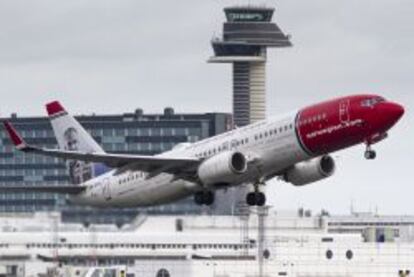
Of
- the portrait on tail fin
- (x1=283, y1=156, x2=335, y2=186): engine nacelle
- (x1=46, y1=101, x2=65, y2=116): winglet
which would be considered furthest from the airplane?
(x1=46, y1=101, x2=65, y2=116): winglet

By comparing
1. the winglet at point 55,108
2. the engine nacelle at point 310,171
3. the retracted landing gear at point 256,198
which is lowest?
the retracted landing gear at point 256,198

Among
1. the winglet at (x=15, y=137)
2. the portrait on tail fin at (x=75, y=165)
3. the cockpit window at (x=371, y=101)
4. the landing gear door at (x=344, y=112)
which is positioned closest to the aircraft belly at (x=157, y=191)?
the portrait on tail fin at (x=75, y=165)

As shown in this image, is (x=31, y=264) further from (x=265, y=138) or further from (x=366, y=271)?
(x=265, y=138)

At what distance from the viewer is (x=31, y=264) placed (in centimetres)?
15238

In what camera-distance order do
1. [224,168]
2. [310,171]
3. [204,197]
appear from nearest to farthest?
1. [224,168]
2. [310,171]
3. [204,197]

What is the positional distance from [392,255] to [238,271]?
20024 mm

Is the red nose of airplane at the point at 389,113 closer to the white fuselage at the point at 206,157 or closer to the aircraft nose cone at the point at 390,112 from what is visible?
the aircraft nose cone at the point at 390,112

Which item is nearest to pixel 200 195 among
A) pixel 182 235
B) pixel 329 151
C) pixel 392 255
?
pixel 329 151

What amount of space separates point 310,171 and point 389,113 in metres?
8.69

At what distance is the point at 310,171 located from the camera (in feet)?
352

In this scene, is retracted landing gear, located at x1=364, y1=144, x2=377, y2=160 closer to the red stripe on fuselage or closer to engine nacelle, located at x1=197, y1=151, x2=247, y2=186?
the red stripe on fuselage

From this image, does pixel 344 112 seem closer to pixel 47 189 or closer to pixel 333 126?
pixel 333 126

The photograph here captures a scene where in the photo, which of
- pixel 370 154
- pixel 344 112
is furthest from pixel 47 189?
pixel 370 154

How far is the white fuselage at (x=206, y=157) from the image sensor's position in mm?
102125
